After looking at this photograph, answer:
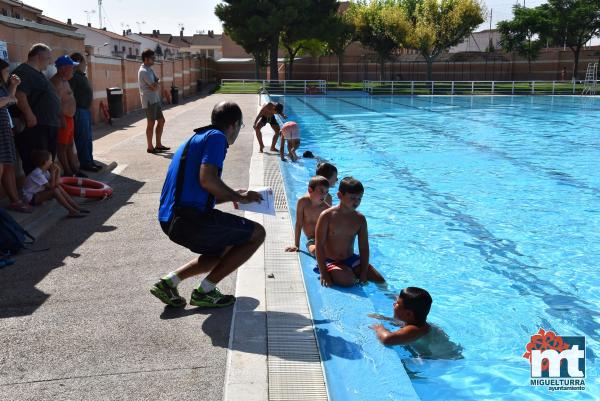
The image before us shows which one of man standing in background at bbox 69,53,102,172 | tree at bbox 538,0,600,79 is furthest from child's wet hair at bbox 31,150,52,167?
tree at bbox 538,0,600,79

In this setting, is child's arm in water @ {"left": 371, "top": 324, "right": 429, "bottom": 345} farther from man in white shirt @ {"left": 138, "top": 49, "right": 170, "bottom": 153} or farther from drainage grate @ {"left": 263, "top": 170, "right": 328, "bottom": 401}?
man in white shirt @ {"left": 138, "top": 49, "right": 170, "bottom": 153}

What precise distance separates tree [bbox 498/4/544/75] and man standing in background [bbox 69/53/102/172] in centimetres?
5590

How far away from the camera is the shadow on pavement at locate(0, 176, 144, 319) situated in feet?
14.6

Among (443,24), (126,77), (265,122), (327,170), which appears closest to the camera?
(327,170)

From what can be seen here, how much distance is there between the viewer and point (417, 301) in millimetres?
4223

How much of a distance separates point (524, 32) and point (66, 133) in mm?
59022

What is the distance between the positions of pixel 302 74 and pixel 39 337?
58.9 m

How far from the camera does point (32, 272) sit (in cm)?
510

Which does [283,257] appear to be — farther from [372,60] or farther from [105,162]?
[372,60]

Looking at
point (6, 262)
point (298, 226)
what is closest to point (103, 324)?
point (6, 262)

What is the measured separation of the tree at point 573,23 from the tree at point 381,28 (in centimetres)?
1588

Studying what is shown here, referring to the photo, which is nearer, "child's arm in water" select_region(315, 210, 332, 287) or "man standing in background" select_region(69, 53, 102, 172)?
"child's arm in water" select_region(315, 210, 332, 287)

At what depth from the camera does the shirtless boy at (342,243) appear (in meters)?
5.08

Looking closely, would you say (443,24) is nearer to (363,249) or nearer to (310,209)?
(310,209)
